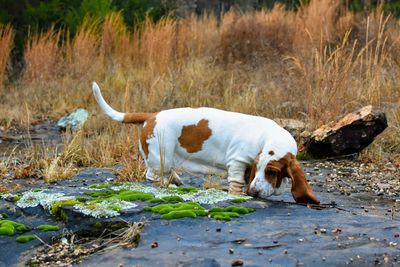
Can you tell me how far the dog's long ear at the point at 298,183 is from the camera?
5852mm

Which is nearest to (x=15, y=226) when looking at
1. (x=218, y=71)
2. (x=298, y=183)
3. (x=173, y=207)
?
(x=173, y=207)

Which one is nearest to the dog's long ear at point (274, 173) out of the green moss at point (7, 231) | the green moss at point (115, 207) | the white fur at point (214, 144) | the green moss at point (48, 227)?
the white fur at point (214, 144)

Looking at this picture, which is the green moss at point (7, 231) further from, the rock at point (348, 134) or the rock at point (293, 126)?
the rock at point (293, 126)

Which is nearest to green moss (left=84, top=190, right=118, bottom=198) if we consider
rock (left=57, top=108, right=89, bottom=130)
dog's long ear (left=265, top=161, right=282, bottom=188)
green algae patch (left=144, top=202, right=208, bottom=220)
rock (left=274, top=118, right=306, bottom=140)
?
green algae patch (left=144, top=202, right=208, bottom=220)

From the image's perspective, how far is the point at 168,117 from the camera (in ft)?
21.3

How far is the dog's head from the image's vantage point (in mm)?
5824

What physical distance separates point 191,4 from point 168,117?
1517cm

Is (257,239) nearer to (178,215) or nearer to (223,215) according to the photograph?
(223,215)

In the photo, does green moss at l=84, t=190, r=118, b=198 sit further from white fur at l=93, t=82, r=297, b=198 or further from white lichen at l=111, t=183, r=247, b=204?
white fur at l=93, t=82, r=297, b=198

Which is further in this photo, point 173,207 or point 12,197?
point 12,197

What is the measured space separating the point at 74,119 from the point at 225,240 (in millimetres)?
7577

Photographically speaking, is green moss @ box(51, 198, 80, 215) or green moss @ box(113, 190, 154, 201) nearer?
green moss @ box(51, 198, 80, 215)

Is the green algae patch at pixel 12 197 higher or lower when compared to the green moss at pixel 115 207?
lower

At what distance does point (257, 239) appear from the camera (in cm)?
501
